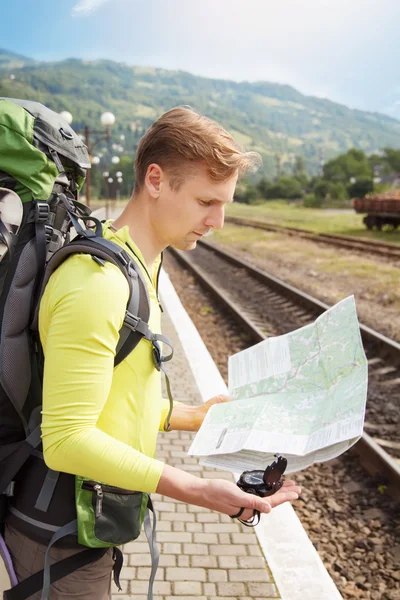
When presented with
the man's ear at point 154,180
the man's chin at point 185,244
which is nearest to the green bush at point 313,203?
the man's chin at point 185,244

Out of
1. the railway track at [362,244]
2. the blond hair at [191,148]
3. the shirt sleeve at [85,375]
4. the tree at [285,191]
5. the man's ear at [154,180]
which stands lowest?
the tree at [285,191]

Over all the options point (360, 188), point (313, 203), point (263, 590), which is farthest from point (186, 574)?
point (360, 188)

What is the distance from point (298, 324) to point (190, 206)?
893 cm

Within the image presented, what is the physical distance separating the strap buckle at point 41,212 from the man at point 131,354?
0.18 metres

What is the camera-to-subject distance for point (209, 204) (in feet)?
5.52

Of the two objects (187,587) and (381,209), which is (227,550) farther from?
(381,209)

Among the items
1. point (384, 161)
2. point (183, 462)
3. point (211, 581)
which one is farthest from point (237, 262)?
point (384, 161)

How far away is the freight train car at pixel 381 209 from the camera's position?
27.8m

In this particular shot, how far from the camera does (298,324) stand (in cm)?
1038

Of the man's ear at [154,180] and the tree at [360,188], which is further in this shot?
the tree at [360,188]

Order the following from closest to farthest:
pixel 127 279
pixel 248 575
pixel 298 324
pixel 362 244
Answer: pixel 127 279 → pixel 248 575 → pixel 298 324 → pixel 362 244

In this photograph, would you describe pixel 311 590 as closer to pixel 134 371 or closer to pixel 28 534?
pixel 28 534

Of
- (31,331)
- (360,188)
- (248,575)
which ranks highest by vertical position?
(31,331)

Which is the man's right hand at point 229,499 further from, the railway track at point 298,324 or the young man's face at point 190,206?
the railway track at point 298,324
